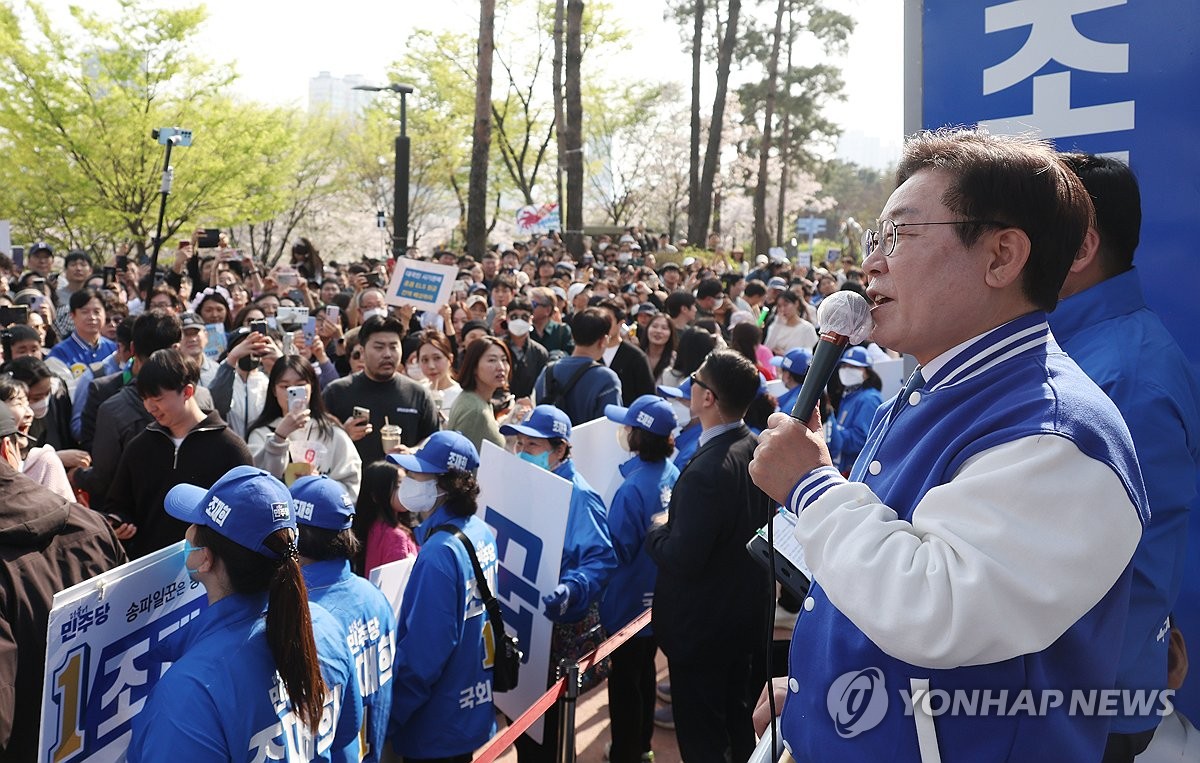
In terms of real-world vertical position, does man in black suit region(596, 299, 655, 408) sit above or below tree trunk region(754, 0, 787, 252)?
below

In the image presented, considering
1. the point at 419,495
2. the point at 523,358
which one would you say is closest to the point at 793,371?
the point at 523,358

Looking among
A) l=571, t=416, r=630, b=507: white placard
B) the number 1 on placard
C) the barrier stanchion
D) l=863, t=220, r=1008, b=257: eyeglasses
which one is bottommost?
the barrier stanchion

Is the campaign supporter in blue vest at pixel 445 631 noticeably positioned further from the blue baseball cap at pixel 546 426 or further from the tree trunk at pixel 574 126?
the tree trunk at pixel 574 126

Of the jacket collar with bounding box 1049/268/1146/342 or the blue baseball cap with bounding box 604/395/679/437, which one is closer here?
the jacket collar with bounding box 1049/268/1146/342

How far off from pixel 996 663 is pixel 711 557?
2.49 m

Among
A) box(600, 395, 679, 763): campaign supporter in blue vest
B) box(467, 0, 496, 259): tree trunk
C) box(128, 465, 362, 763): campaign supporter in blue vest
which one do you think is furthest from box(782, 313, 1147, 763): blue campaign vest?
box(467, 0, 496, 259): tree trunk

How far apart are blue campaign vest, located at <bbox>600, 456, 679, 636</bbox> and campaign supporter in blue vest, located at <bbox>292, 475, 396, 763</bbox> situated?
162 cm

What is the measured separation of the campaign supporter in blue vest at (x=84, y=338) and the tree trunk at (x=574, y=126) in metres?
13.5

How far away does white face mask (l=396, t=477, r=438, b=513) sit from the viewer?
376 cm

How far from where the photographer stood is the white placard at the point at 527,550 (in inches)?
162

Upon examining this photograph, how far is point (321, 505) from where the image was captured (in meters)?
3.04

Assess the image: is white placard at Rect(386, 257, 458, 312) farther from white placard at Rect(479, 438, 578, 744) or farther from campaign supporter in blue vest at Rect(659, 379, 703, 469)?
white placard at Rect(479, 438, 578, 744)

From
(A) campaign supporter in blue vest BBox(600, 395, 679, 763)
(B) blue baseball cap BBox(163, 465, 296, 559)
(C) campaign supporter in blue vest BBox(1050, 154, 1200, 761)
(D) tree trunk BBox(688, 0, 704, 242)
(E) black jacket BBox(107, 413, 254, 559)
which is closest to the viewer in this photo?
(C) campaign supporter in blue vest BBox(1050, 154, 1200, 761)

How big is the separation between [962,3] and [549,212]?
89.2ft
